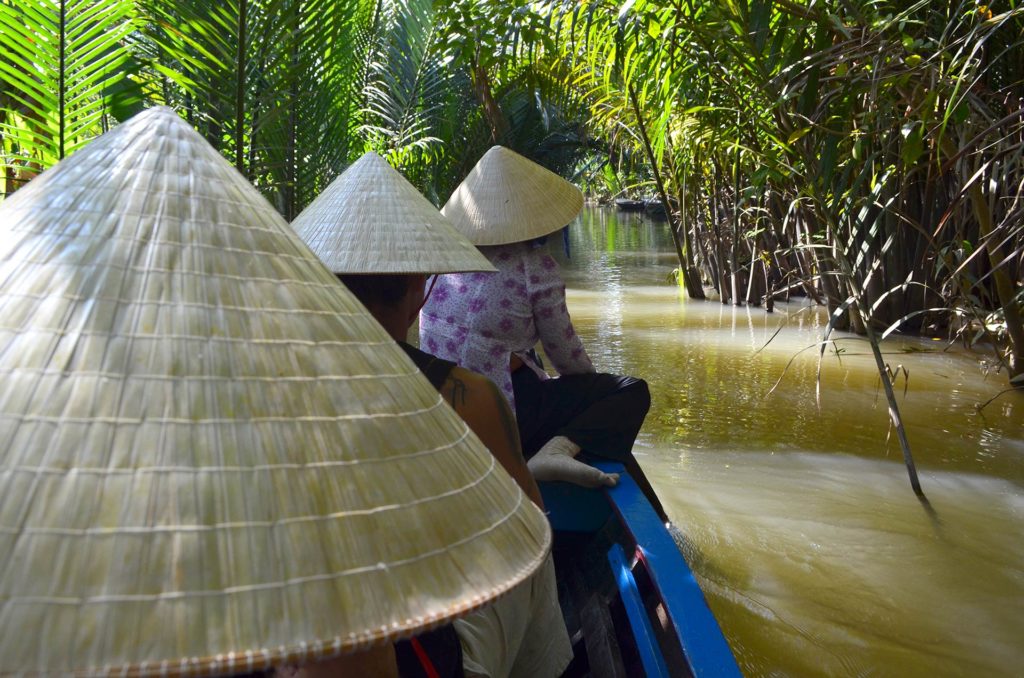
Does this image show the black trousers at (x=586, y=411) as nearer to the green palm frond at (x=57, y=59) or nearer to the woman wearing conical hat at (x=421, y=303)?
the woman wearing conical hat at (x=421, y=303)

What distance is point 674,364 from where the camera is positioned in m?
6.91

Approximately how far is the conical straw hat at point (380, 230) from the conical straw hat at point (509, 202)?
646 millimetres

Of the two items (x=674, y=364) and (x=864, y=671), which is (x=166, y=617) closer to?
(x=864, y=671)

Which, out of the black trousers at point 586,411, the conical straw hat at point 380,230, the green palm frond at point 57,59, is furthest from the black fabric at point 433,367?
the green palm frond at point 57,59

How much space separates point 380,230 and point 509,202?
0.96 m

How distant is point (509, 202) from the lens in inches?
116

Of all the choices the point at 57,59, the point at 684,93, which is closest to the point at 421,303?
the point at 57,59

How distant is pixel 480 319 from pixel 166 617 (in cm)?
229

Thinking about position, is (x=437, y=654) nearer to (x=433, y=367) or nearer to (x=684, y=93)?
(x=433, y=367)

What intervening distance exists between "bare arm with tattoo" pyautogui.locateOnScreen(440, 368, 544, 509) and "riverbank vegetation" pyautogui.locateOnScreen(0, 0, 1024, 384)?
173cm

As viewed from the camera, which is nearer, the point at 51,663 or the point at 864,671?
the point at 51,663

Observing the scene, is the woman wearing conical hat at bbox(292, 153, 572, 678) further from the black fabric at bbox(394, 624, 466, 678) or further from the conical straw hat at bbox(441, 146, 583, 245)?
the conical straw hat at bbox(441, 146, 583, 245)

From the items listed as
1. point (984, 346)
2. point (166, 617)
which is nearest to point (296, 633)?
point (166, 617)

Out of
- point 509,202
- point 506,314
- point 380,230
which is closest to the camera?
point 380,230
